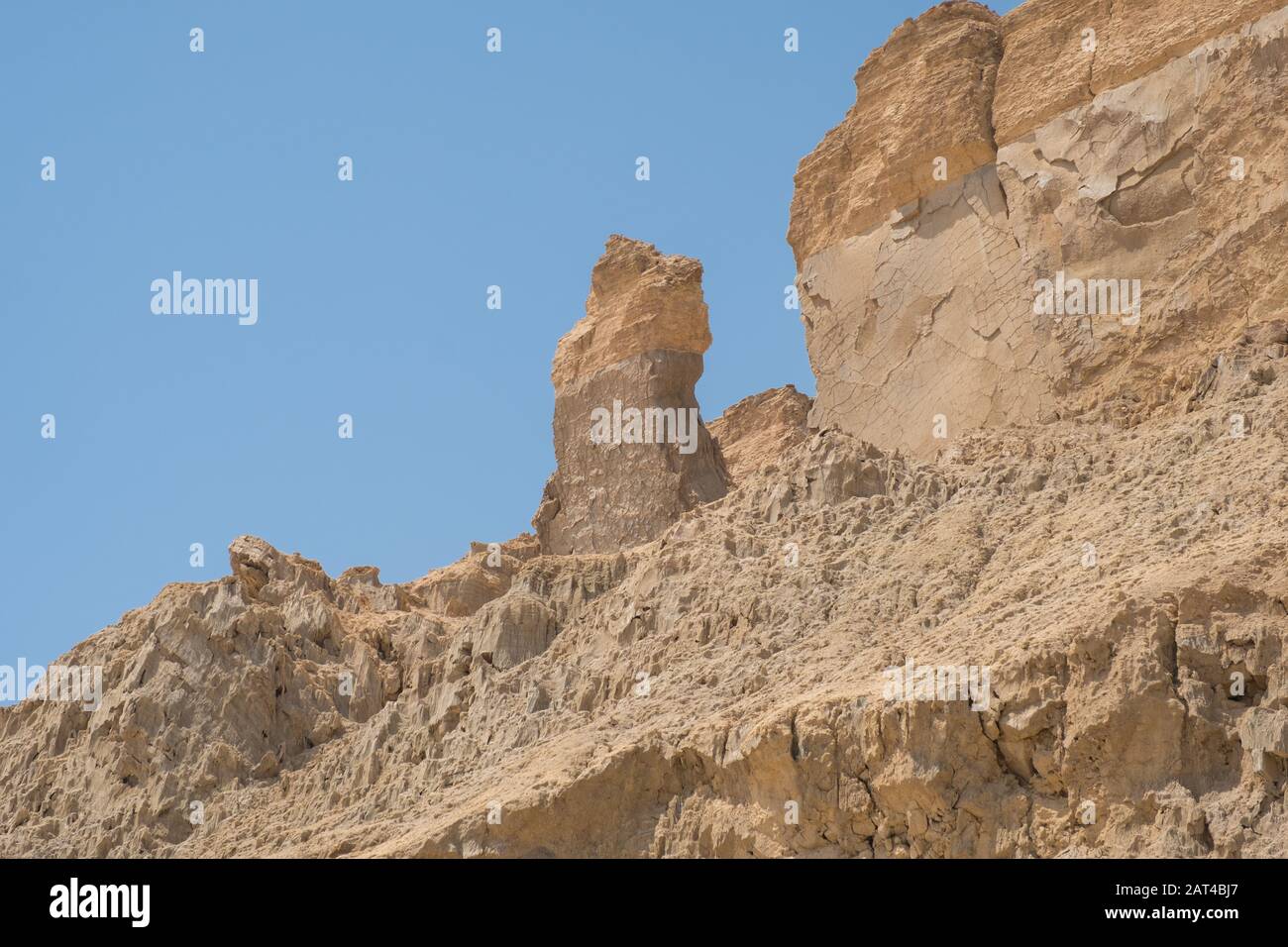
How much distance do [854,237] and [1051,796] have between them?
1499 cm

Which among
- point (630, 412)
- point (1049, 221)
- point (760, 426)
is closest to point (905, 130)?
point (1049, 221)

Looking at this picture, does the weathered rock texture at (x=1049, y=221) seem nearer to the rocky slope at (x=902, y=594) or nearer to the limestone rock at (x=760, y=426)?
the rocky slope at (x=902, y=594)

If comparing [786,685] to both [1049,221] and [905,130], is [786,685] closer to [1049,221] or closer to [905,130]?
[1049,221]

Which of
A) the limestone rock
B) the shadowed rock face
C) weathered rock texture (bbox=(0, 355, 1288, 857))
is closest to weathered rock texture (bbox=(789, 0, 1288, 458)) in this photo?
weathered rock texture (bbox=(0, 355, 1288, 857))

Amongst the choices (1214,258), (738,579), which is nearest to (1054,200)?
(1214,258)

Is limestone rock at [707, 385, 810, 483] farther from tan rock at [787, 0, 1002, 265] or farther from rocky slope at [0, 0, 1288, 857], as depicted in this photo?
tan rock at [787, 0, 1002, 265]

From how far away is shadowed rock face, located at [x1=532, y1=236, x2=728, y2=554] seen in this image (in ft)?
120

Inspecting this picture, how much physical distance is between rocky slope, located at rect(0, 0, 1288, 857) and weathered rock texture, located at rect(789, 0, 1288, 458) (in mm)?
55

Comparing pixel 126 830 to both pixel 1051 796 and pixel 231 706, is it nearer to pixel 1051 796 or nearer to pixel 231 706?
pixel 231 706

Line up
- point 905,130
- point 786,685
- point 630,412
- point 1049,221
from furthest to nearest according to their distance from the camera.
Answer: point 630,412
point 905,130
point 1049,221
point 786,685

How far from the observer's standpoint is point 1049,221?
3019 cm

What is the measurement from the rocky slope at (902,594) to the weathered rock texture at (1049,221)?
6 cm

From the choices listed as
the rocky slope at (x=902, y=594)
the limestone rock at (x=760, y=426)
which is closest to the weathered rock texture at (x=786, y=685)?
the rocky slope at (x=902, y=594)

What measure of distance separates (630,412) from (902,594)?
13.6 m
